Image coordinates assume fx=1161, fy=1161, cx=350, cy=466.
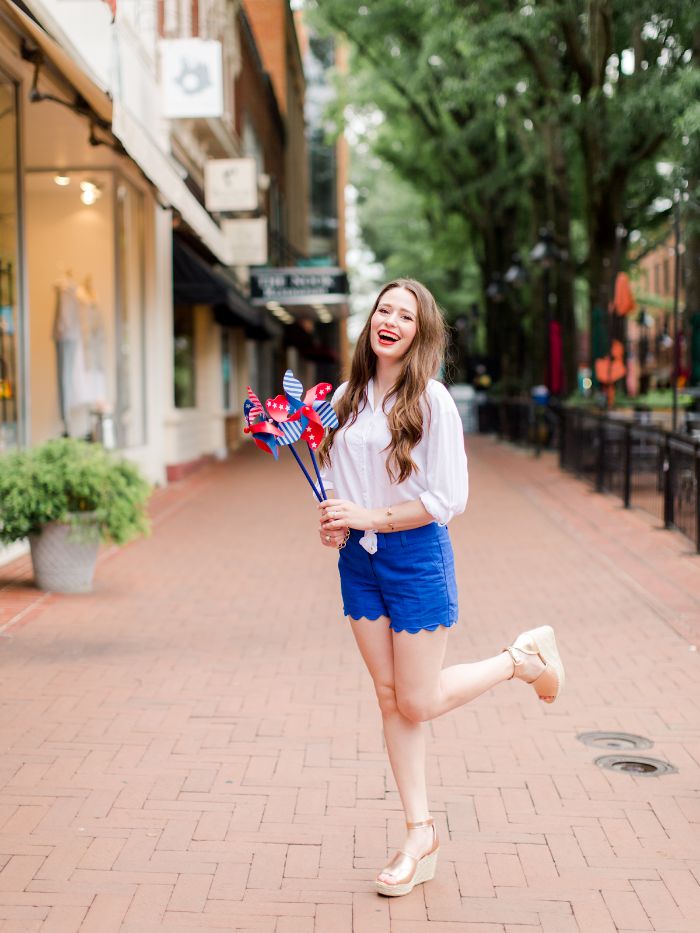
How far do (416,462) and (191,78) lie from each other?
1329cm

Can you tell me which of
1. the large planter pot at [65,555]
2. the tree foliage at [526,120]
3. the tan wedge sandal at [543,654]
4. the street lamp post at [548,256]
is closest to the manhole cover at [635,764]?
the tan wedge sandal at [543,654]

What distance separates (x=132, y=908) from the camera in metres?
3.46

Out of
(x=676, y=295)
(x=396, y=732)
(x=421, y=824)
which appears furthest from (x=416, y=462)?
(x=676, y=295)

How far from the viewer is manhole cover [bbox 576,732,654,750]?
16.6 feet

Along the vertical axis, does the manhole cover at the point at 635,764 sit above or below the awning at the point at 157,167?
below

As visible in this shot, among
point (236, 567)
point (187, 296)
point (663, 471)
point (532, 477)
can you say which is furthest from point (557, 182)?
point (236, 567)

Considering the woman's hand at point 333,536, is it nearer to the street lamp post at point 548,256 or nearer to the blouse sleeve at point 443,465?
the blouse sleeve at point 443,465

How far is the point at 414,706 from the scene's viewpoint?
3.59 m

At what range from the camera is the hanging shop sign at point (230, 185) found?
19672 mm

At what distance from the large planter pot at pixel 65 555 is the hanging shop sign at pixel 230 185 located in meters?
12.4

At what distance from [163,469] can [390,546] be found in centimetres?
1347

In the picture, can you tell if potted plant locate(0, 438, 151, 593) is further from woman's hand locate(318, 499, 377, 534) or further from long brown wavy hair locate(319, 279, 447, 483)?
woman's hand locate(318, 499, 377, 534)

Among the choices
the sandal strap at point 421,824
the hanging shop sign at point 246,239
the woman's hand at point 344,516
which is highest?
the hanging shop sign at point 246,239

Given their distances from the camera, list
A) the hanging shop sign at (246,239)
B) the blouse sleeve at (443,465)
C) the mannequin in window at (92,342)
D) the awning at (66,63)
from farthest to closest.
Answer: the hanging shop sign at (246,239)
the mannequin in window at (92,342)
the awning at (66,63)
the blouse sleeve at (443,465)
